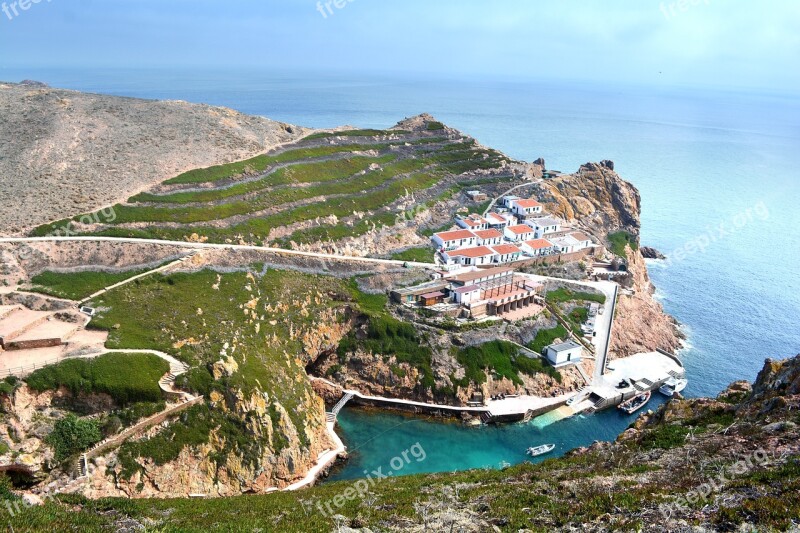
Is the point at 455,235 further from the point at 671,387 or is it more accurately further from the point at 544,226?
the point at 671,387

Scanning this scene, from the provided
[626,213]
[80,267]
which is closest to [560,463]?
[80,267]

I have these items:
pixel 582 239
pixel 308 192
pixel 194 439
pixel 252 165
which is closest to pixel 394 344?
pixel 194 439

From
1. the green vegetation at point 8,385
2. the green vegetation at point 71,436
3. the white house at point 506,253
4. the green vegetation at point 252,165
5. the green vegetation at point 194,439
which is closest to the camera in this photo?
the green vegetation at point 71,436

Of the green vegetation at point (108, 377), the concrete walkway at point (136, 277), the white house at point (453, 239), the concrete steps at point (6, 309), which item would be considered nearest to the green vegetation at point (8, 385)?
the green vegetation at point (108, 377)

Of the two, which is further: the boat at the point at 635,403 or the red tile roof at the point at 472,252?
the red tile roof at the point at 472,252

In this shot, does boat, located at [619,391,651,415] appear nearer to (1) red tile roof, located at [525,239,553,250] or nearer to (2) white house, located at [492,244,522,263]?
(2) white house, located at [492,244,522,263]

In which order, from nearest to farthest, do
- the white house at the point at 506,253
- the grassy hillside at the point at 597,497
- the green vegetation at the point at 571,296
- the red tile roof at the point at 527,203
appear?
the grassy hillside at the point at 597,497
the green vegetation at the point at 571,296
the white house at the point at 506,253
the red tile roof at the point at 527,203

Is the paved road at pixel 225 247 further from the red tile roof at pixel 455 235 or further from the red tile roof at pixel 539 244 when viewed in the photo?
the red tile roof at pixel 539 244
